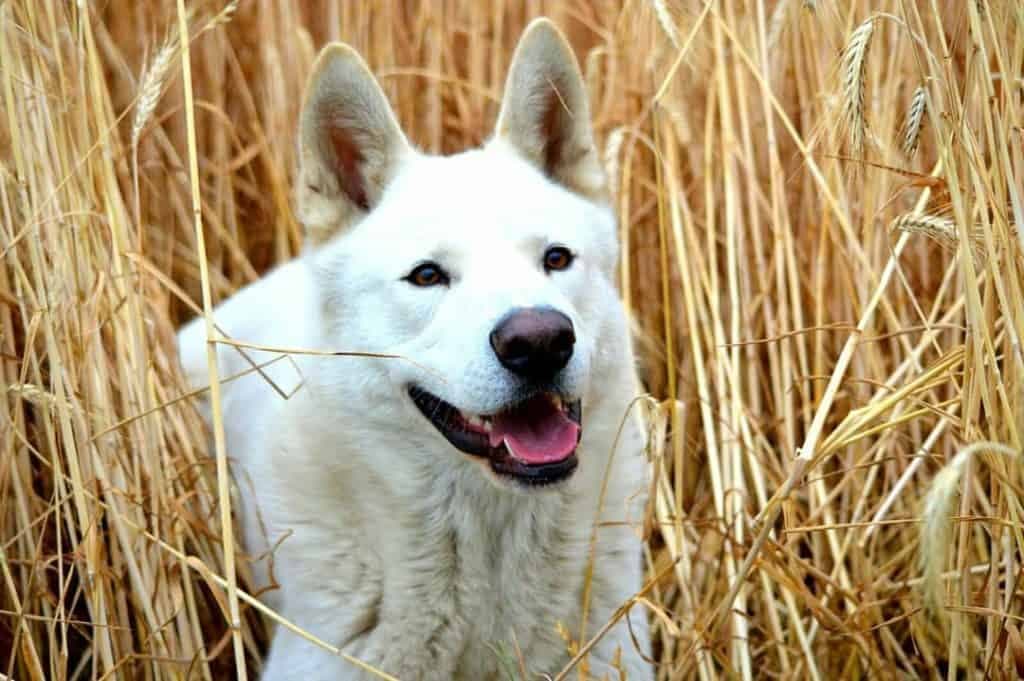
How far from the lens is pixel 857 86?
1.97m

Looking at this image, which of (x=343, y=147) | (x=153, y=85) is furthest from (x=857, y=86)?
(x=153, y=85)

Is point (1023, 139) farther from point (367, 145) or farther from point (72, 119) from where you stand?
point (72, 119)

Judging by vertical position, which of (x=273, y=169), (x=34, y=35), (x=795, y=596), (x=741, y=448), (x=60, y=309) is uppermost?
(x=34, y=35)

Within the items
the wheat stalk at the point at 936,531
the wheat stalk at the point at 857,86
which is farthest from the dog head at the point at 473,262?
the wheat stalk at the point at 936,531

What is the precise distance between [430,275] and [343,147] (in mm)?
463

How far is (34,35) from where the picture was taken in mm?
2475

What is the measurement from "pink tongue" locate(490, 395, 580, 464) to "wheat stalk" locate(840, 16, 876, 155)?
74 centimetres

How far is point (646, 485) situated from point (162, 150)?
222cm

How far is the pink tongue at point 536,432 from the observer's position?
223cm

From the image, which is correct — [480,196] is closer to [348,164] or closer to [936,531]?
[348,164]

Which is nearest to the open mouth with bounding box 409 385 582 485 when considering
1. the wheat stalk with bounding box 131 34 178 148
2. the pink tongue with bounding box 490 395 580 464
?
the pink tongue with bounding box 490 395 580 464

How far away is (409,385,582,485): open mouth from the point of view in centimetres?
221

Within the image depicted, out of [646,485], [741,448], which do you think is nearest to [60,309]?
[646,485]

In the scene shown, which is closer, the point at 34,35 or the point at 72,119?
the point at 34,35
